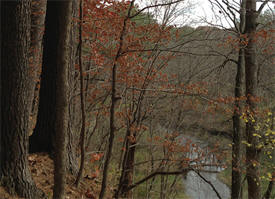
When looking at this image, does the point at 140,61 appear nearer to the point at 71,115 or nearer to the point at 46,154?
the point at 71,115

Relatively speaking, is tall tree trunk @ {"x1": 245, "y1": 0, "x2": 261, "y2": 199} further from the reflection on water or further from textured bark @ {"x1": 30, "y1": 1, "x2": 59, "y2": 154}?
the reflection on water

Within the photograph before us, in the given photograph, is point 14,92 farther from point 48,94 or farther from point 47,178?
point 47,178

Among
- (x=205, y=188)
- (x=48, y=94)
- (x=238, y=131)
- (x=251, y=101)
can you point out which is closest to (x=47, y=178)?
(x=48, y=94)

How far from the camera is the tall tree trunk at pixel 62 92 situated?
280 centimetres

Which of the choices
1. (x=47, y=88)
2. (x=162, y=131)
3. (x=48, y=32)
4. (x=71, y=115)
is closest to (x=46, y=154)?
(x=71, y=115)

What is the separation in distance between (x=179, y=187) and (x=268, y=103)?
240 inches

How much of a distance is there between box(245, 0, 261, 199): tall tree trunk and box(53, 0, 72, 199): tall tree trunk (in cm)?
456

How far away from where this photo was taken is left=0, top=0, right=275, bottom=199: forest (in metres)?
2.82

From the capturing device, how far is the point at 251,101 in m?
6.12

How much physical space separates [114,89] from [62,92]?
0.98m

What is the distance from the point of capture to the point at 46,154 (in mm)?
4105

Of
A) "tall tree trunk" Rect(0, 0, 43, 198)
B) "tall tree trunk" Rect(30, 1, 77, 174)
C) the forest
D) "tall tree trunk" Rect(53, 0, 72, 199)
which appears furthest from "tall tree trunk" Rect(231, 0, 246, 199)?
"tall tree trunk" Rect(0, 0, 43, 198)

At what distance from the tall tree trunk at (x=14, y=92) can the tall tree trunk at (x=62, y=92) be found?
0.41 metres

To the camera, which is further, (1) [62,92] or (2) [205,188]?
(2) [205,188]
